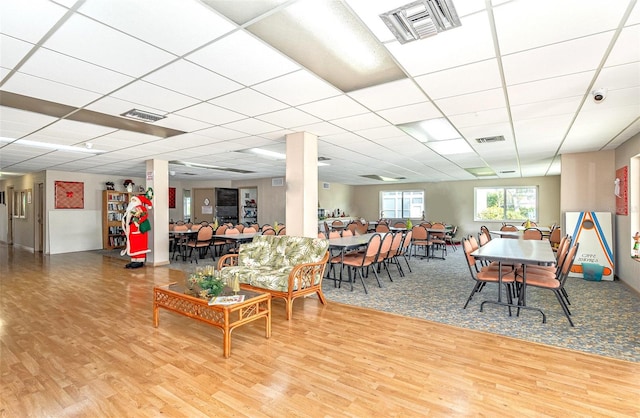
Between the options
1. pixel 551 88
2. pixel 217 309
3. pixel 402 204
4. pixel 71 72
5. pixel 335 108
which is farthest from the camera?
pixel 402 204

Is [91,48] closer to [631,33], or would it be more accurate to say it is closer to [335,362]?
[335,362]

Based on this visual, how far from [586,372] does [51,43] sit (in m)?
4.57

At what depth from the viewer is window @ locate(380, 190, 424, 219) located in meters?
13.8

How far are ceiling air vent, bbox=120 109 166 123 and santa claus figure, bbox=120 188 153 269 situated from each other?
3.44 metres

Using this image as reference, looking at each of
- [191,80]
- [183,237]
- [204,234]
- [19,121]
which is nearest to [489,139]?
[191,80]

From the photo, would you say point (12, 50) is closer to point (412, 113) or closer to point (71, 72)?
point (71, 72)

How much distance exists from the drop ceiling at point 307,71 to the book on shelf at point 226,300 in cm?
199

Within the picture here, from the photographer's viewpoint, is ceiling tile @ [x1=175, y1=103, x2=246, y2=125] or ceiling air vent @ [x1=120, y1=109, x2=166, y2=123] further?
ceiling air vent @ [x1=120, y1=109, x2=166, y2=123]

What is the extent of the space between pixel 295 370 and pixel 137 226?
6.01m

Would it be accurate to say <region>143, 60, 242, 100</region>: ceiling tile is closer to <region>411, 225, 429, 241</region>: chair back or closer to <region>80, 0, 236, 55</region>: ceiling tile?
<region>80, 0, 236, 55</region>: ceiling tile

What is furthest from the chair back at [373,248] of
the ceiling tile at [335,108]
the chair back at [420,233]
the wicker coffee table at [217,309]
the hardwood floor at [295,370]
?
the chair back at [420,233]

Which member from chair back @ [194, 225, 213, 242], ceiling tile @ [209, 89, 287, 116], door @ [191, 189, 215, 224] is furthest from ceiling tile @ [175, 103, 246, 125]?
door @ [191, 189, 215, 224]

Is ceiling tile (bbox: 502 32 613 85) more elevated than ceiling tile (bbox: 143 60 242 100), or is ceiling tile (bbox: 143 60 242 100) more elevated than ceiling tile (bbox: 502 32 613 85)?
ceiling tile (bbox: 143 60 242 100)

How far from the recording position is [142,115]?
3959mm
